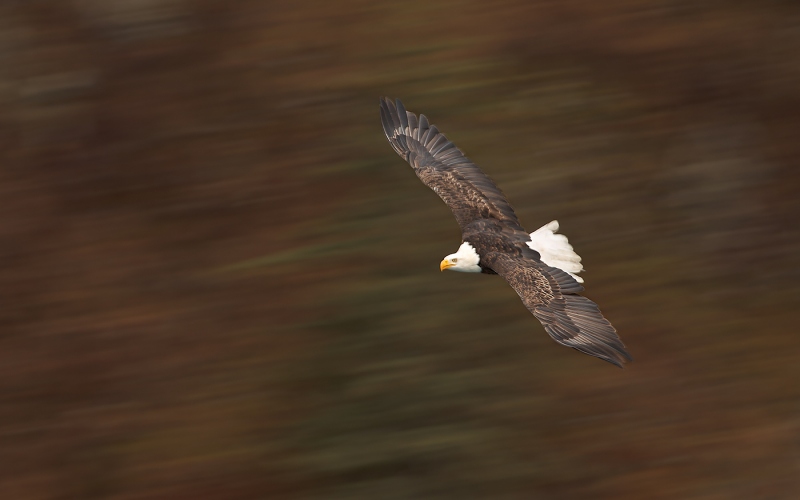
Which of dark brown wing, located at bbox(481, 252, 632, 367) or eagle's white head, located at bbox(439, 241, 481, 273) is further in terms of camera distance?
eagle's white head, located at bbox(439, 241, 481, 273)

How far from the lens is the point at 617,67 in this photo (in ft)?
50.8

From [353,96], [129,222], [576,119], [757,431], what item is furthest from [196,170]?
[757,431]

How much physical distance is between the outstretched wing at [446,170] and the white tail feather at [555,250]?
0.26 m

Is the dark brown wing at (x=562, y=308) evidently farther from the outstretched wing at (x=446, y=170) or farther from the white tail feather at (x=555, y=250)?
the outstretched wing at (x=446, y=170)

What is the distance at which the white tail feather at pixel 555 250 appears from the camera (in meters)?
11.0

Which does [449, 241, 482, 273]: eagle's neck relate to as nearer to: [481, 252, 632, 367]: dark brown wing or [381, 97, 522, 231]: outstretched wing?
[481, 252, 632, 367]: dark brown wing

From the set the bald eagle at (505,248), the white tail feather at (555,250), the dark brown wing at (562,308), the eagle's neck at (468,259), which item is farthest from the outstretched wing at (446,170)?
the dark brown wing at (562,308)

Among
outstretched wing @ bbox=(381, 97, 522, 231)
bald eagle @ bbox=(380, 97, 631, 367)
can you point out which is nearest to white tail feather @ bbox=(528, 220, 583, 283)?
bald eagle @ bbox=(380, 97, 631, 367)

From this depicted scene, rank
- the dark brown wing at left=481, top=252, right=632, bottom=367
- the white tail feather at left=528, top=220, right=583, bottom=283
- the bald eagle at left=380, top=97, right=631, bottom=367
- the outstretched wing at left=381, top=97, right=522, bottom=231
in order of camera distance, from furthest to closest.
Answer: the outstretched wing at left=381, top=97, right=522, bottom=231 < the white tail feather at left=528, top=220, right=583, bottom=283 < the bald eagle at left=380, top=97, right=631, bottom=367 < the dark brown wing at left=481, top=252, right=632, bottom=367

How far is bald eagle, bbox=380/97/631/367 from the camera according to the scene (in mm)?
9664

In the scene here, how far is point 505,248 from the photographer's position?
35.6ft

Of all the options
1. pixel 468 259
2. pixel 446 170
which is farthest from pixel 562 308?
pixel 446 170

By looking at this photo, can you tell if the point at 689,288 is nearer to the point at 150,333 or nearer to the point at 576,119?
the point at 576,119

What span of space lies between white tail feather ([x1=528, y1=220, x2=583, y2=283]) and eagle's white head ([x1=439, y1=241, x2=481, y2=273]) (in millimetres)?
657
